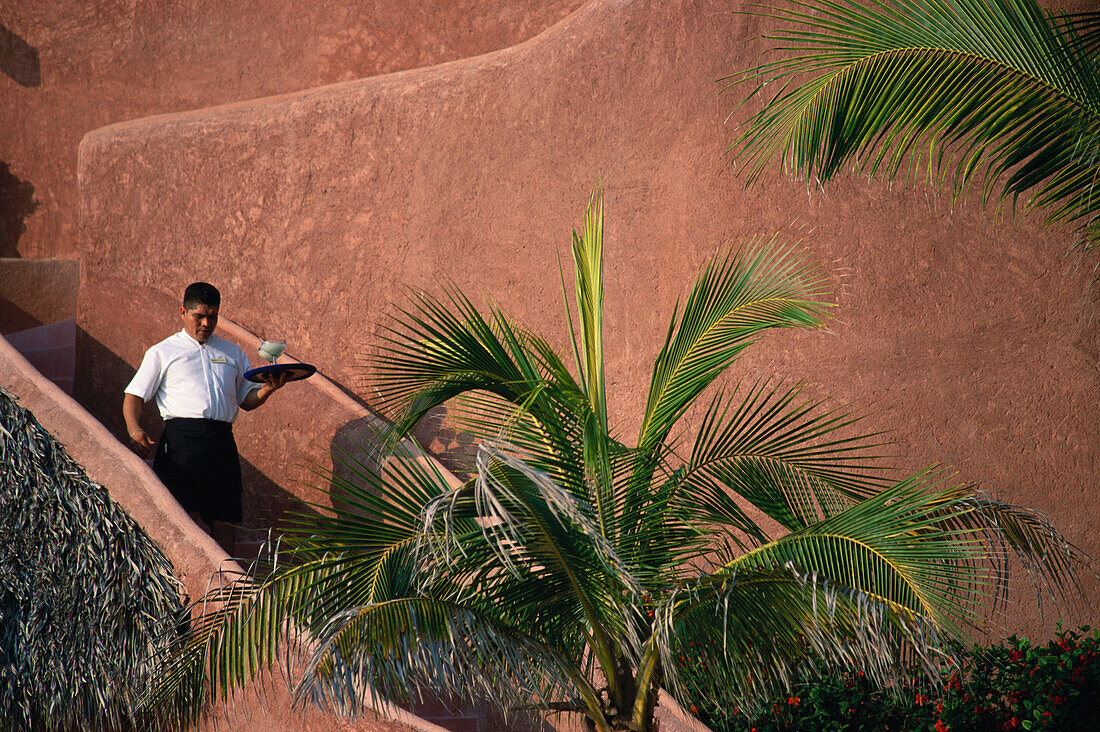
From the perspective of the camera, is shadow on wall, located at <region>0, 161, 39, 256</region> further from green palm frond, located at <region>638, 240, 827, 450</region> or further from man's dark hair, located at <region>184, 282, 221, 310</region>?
green palm frond, located at <region>638, 240, 827, 450</region>

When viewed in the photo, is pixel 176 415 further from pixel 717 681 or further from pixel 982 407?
pixel 982 407

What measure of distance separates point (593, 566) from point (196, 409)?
2836 mm

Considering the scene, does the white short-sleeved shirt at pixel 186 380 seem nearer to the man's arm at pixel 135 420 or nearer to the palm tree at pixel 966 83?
the man's arm at pixel 135 420

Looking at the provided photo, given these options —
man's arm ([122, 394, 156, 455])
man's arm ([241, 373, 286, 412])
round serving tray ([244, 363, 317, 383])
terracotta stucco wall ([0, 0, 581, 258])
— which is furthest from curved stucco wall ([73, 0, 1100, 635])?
man's arm ([122, 394, 156, 455])

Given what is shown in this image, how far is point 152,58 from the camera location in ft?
31.8

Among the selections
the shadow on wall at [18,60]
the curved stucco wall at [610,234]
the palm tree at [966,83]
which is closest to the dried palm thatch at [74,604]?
the curved stucco wall at [610,234]

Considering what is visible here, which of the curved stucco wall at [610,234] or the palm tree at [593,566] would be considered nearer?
the palm tree at [593,566]

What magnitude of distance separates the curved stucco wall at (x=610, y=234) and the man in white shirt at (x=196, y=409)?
195cm

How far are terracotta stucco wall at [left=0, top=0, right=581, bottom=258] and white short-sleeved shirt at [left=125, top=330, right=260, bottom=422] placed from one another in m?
4.10

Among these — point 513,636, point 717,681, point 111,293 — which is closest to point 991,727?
point 717,681

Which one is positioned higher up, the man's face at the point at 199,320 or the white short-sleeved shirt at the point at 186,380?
the man's face at the point at 199,320

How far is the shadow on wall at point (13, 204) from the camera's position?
9.95 meters

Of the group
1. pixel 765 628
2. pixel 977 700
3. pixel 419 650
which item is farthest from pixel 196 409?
pixel 977 700

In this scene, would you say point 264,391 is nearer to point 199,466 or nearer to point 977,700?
point 199,466
